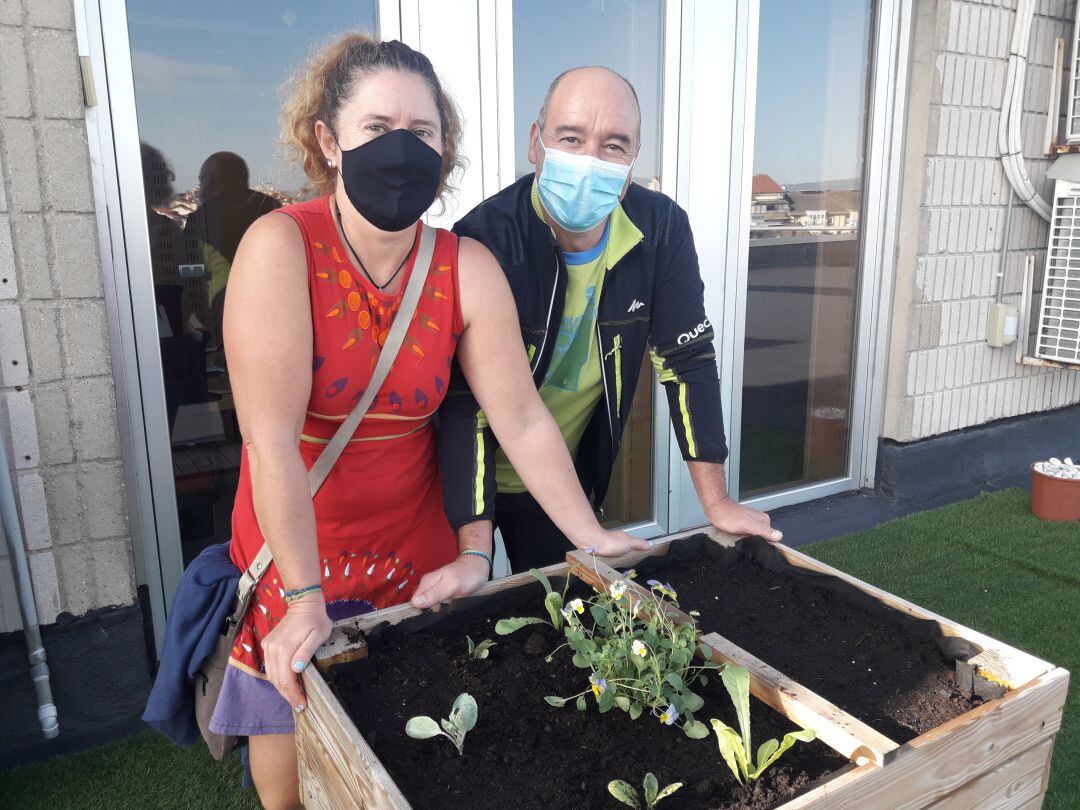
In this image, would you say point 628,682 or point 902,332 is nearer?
point 628,682

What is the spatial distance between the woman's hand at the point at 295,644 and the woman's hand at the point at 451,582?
182 millimetres

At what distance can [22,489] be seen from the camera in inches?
91.3

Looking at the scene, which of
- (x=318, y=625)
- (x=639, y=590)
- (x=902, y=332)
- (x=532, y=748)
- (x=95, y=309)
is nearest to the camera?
(x=532, y=748)

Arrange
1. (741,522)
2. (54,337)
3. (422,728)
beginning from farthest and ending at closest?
(54,337) → (741,522) → (422,728)

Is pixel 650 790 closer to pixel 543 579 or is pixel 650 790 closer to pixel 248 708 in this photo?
pixel 543 579

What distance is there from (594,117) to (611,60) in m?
1.79

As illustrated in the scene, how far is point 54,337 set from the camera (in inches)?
89.7

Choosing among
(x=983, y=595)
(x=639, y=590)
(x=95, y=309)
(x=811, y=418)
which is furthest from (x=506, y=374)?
(x=811, y=418)

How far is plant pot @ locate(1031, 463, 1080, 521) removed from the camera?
406cm

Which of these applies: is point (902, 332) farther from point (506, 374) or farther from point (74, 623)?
point (74, 623)

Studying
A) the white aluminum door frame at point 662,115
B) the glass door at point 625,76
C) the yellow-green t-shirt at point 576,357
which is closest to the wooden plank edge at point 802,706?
the yellow-green t-shirt at point 576,357

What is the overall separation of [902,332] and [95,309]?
11.6 feet

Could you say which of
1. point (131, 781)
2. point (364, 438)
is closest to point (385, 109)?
point (364, 438)

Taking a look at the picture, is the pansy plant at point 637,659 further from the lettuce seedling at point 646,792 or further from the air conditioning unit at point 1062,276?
the air conditioning unit at point 1062,276
